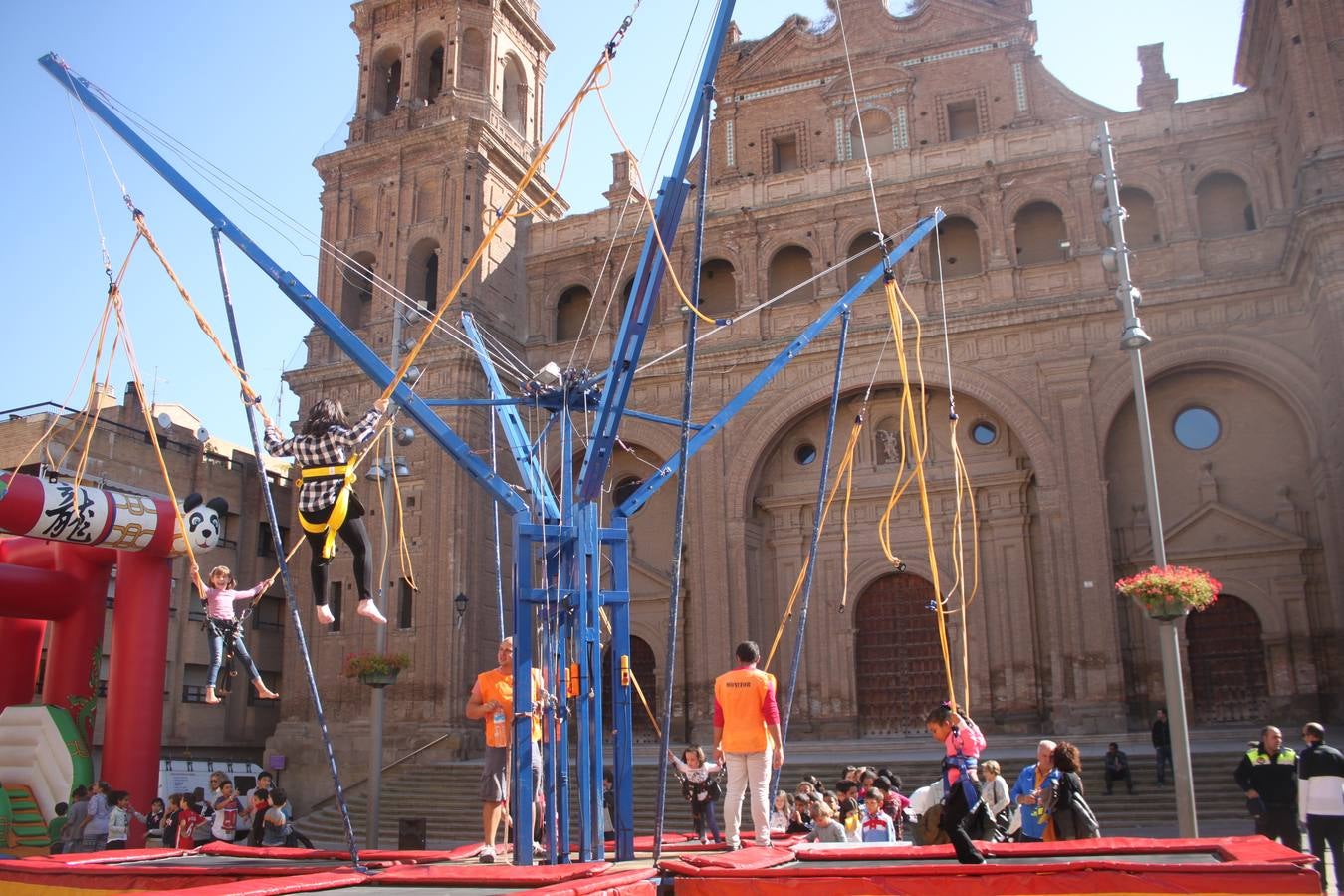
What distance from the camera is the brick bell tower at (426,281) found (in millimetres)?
27500

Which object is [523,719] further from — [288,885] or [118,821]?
[118,821]

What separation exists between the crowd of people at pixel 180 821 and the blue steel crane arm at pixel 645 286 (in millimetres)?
6574

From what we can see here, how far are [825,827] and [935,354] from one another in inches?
646

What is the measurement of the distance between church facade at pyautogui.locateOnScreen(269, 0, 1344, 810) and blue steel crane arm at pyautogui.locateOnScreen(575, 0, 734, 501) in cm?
1077

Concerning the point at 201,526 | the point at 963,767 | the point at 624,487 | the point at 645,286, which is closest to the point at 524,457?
the point at 645,286

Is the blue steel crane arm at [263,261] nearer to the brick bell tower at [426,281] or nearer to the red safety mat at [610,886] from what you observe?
the red safety mat at [610,886]

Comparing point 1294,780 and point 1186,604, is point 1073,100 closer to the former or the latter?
point 1186,604

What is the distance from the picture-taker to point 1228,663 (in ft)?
78.3

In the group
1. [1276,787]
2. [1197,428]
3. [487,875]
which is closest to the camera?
[487,875]

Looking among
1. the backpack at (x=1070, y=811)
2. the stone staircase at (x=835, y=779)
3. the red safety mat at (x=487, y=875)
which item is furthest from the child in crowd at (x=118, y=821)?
the backpack at (x=1070, y=811)

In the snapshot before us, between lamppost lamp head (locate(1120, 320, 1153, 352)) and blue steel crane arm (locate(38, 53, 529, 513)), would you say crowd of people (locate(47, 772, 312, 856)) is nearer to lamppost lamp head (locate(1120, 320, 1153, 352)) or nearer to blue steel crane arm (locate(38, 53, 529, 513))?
blue steel crane arm (locate(38, 53, 529, 513))

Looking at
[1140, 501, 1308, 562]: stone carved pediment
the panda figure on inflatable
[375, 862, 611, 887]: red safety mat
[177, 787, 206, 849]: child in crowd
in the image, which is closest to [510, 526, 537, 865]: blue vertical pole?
[375, 862, 611, 887]: red safety mat

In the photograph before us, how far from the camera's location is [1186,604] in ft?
43.2

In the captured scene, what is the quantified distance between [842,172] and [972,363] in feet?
20.2
